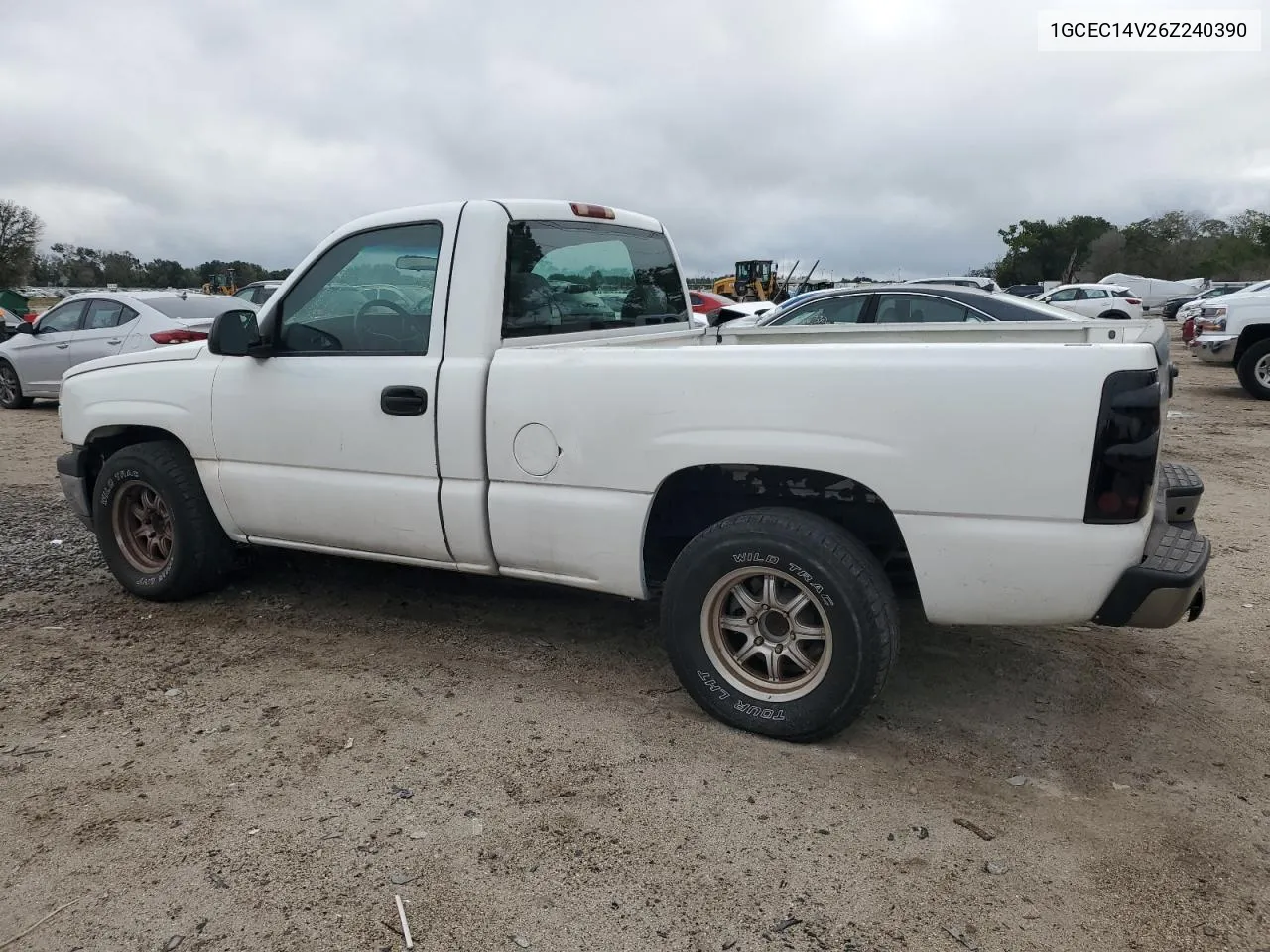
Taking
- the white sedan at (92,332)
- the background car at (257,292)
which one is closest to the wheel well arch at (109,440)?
the white sedan at (92,332)

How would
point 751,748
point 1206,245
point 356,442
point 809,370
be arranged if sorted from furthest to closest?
point 1206,245 → point 356,442 → point 751,748 → point 809,370

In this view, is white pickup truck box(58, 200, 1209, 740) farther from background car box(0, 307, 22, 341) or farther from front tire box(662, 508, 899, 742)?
background car box(0, 307, 22, 341)

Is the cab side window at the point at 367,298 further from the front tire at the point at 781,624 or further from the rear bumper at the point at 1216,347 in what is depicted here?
the rear bumper at the point at 1216,347

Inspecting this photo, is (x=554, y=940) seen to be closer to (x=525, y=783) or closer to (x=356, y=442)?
(x=525, y=783)

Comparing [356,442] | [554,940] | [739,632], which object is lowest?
[554,940]

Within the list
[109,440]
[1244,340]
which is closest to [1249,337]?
[1244,340]

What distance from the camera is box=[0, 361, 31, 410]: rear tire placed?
40.8 ft

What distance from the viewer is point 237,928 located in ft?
7.40

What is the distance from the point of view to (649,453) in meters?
3.10

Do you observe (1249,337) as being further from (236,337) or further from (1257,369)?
(236,337)

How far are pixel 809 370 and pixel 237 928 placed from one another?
7.19 feet

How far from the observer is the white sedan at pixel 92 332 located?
11016mm

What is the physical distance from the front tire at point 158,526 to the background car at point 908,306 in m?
5.90

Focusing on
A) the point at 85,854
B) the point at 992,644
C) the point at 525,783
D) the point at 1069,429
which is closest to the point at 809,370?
the point at 1069,429
